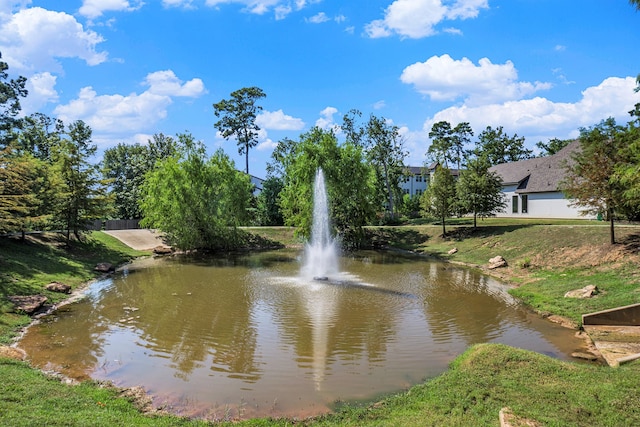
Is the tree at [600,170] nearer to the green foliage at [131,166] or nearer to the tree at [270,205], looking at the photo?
the tree at [270,205]

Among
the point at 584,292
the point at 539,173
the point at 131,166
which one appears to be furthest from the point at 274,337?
the point at 131,166

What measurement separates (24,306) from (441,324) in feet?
50.7

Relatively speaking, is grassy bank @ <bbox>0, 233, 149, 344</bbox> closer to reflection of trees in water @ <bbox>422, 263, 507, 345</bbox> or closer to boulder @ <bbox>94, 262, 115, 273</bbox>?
boulder @ <bbox>94, 262, 115, 273</bbox>

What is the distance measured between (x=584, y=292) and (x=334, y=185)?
895 inches

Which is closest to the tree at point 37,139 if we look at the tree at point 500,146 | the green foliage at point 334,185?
the green foliage at point 334,185

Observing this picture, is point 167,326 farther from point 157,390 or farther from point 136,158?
point 136,158

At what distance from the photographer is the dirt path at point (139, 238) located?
38969 millimetres

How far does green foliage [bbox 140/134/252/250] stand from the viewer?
33.8m

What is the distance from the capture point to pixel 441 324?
1496 centimetres

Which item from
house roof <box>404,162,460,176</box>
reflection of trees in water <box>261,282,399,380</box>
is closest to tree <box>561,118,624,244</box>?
reflection of trees in water <box>261,282,399,380</box>

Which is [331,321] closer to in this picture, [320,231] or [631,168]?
[631,168]

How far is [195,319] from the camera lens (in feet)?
51.1

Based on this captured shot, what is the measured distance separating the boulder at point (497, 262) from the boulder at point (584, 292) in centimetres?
927

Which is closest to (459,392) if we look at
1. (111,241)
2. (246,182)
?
(246,182)
